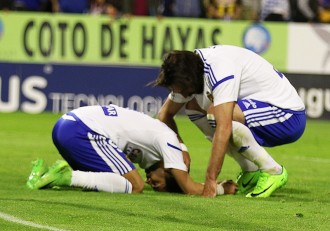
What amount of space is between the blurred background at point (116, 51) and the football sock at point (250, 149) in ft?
34.2

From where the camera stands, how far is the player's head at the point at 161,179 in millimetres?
9922

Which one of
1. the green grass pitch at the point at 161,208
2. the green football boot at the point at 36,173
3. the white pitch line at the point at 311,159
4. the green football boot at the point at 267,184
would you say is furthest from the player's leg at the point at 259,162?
the white pitch line at the point at 311,159

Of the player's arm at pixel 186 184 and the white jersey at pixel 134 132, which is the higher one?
the white jersey at pixel 134 132

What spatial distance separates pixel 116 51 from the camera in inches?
812

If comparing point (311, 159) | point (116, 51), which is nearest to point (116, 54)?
point (116, 51)

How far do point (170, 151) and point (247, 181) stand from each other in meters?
1.00

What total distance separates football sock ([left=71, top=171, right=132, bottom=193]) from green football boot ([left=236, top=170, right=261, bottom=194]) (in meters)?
1.11

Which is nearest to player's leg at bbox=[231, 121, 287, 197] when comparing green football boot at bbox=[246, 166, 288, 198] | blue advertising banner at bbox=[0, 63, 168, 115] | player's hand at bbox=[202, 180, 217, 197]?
green football boot at bbox=[246, 166, 288, 198]

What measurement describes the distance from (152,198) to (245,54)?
157cm

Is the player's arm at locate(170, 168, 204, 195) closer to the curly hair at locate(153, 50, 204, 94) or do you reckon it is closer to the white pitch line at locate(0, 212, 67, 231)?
the curly hair at locate(153, 50, 204, 94)

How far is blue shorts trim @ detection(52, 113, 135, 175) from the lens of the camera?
9.74 meters

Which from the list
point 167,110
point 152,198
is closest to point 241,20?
point 167,110

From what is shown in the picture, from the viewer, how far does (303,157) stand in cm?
1465

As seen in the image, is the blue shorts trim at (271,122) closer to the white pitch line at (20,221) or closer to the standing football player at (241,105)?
the standing football player at (241,105)
